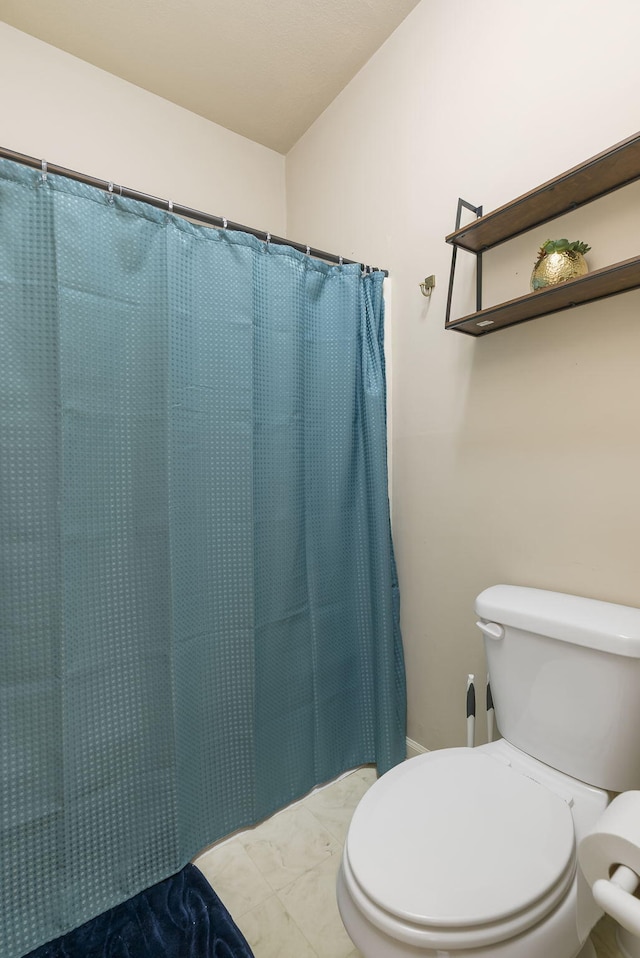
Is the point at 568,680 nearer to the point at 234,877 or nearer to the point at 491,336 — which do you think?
the point at 491,336

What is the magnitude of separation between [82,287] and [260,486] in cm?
69

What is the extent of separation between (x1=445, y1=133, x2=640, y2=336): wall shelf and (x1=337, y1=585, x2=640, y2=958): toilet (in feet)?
2.33

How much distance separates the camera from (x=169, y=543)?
1.22 metres

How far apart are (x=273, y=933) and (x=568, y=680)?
2.99 ft

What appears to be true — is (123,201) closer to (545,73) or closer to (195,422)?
(195,422)

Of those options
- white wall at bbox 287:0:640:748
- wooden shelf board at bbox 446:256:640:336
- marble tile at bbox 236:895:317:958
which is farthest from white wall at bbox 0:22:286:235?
marble tile at bbox 236:895:317:958

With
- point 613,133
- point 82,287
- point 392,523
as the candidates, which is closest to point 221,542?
point 392,523

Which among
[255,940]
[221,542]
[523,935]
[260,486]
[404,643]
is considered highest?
[260,486]

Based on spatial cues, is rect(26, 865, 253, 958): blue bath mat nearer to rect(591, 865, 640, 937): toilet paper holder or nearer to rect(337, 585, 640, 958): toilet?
rect(337, 585, 640, 958): toilet

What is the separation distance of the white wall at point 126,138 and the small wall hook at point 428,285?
3.23ft

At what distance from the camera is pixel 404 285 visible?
1575 mm

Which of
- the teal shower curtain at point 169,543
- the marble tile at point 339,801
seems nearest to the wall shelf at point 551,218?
the teal shower curtain at point 169,543

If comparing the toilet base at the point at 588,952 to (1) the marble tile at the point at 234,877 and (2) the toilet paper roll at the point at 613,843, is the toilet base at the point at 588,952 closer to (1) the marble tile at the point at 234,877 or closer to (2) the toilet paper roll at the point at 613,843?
(2) the toilet paper roll at the point at 613,843

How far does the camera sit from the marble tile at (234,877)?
1.16 meters
